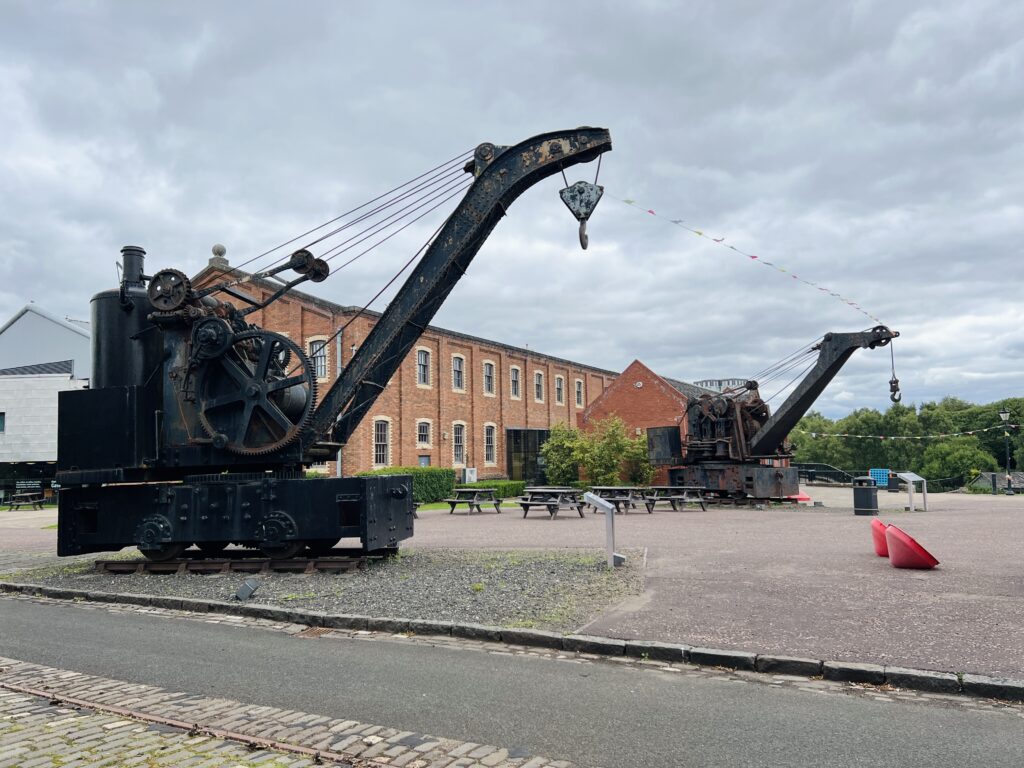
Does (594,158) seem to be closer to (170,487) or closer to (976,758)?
(170,487)

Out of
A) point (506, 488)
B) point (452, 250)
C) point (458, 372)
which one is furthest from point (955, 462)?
point (452, 250)

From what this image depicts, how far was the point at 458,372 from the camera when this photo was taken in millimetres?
35969

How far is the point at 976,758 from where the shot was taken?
3.88 metres

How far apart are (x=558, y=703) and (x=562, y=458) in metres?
26.6

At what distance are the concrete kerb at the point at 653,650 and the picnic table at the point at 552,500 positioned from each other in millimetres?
11993

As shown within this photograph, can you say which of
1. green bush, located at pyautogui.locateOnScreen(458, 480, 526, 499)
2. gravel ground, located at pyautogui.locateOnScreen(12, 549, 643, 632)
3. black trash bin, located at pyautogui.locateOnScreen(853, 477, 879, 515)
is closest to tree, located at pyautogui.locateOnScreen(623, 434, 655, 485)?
green bush, located at pyautogui.locateOnScreen(458, 480, 526, 499)

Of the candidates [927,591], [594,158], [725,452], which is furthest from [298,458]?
[725,452]

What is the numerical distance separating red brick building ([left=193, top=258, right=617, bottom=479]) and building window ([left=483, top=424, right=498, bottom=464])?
49mm

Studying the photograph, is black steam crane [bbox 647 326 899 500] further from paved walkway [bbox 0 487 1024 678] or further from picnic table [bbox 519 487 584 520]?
paved walkway [bbox 0 487 1024 678]

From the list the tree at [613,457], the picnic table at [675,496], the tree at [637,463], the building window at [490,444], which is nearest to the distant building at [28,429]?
the building window at [490,444]

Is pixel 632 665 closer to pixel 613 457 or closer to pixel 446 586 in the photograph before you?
pixel 446 586

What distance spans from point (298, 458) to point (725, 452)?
702 inches

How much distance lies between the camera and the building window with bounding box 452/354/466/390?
117 feet

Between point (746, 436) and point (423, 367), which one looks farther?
point (423, 367)
